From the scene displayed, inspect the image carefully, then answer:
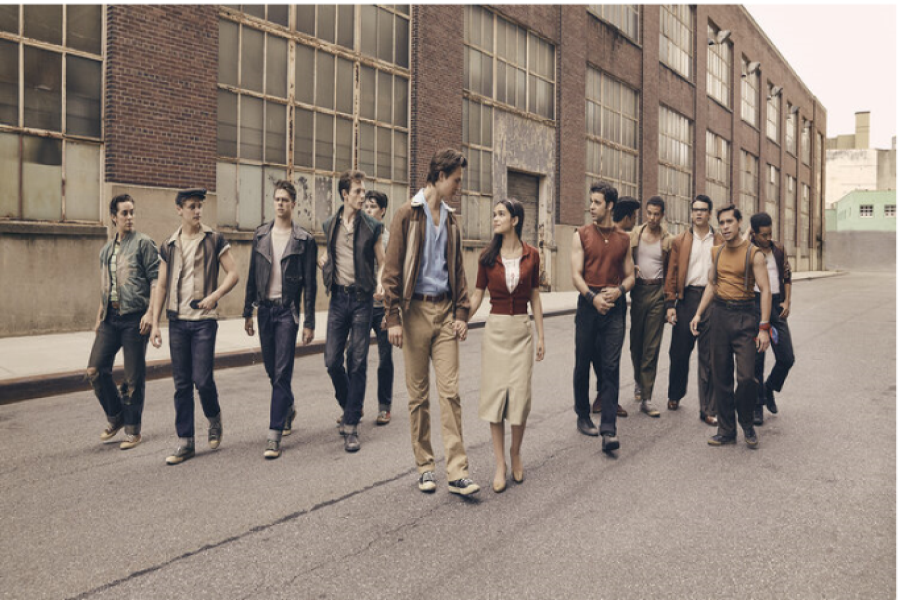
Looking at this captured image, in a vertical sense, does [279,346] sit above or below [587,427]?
above

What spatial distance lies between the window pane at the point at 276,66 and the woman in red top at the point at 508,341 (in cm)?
1101

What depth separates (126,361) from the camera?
5152mm

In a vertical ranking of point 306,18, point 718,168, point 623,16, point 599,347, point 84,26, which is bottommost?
point 599,347

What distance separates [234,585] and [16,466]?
103 inches

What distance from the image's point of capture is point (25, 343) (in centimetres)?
956

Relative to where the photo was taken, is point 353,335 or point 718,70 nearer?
point 353,335

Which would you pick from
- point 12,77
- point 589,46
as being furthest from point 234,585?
point 589,46

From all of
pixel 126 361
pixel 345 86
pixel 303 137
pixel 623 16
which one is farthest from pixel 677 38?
pixel 126 361

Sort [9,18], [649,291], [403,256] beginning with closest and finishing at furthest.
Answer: [403,256] → [649,291] → [9,18]

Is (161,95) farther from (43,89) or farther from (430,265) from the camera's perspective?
(430,265)

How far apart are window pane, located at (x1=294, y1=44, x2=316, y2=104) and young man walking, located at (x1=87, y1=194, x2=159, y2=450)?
32.8 feet

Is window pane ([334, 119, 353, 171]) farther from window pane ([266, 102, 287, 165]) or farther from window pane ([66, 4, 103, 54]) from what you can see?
window pane ([66, 4, 103, 54])

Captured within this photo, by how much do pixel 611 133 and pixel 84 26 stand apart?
18693mm

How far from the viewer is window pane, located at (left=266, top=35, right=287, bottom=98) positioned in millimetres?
13852
